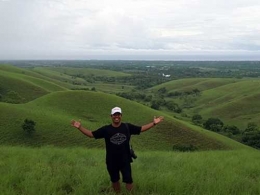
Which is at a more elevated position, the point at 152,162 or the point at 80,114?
the point at 152,162

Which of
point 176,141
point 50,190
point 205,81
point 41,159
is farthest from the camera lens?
point 205,81

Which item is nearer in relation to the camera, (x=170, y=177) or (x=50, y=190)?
(x=50, y=190)

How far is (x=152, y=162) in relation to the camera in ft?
34.6

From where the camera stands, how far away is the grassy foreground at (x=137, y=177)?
6996 millimetres

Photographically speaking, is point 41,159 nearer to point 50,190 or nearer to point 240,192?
point 50,190

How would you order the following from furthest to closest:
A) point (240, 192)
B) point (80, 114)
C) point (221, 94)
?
1. point (221, 94)
2. point (80, 114)
3. point (240, 192)

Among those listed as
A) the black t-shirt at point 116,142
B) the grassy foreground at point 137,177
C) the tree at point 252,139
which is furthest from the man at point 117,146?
the tree at point 252,139

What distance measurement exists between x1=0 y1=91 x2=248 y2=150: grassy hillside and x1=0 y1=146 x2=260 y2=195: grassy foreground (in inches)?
931

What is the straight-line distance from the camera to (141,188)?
7.29 m

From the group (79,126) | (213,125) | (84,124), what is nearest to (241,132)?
(213,125)

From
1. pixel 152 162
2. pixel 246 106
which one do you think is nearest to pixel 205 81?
pixel 246 106

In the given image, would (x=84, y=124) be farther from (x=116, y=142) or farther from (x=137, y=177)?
(x=116, y=142)

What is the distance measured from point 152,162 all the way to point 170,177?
2.94m

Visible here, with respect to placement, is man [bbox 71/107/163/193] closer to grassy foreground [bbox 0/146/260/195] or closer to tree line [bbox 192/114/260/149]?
grassy foreground [bbox 0/146/260/195]
